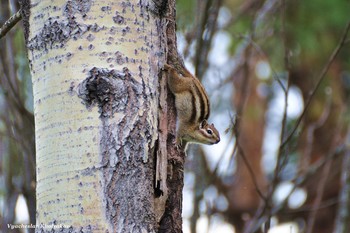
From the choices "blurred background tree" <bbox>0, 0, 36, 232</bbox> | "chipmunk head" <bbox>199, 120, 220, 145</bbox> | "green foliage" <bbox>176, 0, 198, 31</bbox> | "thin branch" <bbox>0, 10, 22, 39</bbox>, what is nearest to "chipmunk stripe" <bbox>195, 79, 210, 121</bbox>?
"chipmunk head" <bbox>199, 120, 220, 145</bbox>

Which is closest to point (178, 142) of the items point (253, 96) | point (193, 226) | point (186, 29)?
point (193, 226)

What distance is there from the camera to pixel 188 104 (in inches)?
84.0

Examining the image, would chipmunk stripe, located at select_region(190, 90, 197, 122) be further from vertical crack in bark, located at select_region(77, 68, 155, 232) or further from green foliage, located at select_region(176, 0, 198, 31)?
green foliage, located at select_region(176, 0, 198, 31)

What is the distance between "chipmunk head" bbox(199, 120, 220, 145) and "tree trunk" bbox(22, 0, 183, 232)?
0.61 meters

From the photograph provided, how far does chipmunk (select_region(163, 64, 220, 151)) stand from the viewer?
6.65ft

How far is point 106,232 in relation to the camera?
1.65m

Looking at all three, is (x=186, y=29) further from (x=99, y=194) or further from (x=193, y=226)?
(x=99, y=194)

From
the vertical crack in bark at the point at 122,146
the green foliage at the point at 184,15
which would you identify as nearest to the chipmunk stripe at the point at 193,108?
the vertical crack in bark at the point at 122,146

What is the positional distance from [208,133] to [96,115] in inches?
36.8

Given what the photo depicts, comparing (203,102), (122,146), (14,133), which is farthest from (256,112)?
(122,146)

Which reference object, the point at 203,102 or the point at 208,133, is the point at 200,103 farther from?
the point at 208,133

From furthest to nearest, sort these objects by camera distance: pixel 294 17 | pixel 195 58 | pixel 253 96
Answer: pixel 253 96 < pixel 294 17 < pixel 195 58

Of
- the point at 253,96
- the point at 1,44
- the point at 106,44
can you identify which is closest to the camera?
the point at 106,44

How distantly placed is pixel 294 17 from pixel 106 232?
4.46 m
